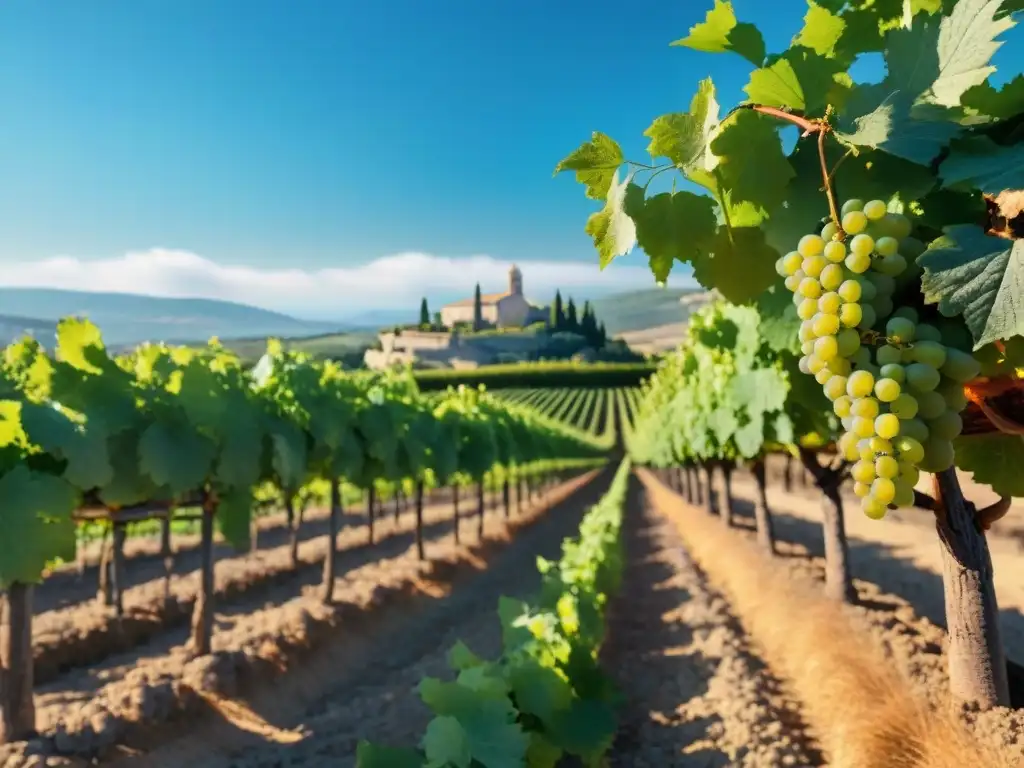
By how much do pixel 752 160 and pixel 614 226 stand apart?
348 mm

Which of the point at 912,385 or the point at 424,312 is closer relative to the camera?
the point at 912,385

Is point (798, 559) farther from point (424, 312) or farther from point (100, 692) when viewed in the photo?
point (424, 312)

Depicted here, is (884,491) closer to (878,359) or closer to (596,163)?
(878,359)

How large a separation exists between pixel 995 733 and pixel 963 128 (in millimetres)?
1952

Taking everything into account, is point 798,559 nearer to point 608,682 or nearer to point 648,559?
point 648,559

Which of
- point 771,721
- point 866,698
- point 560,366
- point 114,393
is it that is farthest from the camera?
point 560,366

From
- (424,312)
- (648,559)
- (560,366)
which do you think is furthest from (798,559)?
(424,312)

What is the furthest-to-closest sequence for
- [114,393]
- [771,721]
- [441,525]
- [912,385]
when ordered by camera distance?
1. [441,525]
2. [114,393]
3. [771,721]
4. [912,385]

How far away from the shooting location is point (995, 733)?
232 cm

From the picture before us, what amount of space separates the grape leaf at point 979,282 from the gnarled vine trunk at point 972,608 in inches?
52.0

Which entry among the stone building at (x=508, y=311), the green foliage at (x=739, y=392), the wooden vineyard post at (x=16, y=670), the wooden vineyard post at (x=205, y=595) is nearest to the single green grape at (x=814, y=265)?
the green foliage at (x=739, y=392)

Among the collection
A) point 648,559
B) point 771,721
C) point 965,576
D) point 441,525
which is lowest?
point 441,525

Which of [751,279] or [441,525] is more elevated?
[751,279]

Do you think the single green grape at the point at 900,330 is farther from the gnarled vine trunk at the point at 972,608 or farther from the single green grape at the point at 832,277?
the gnarled vine trunk at the point at 972,608
